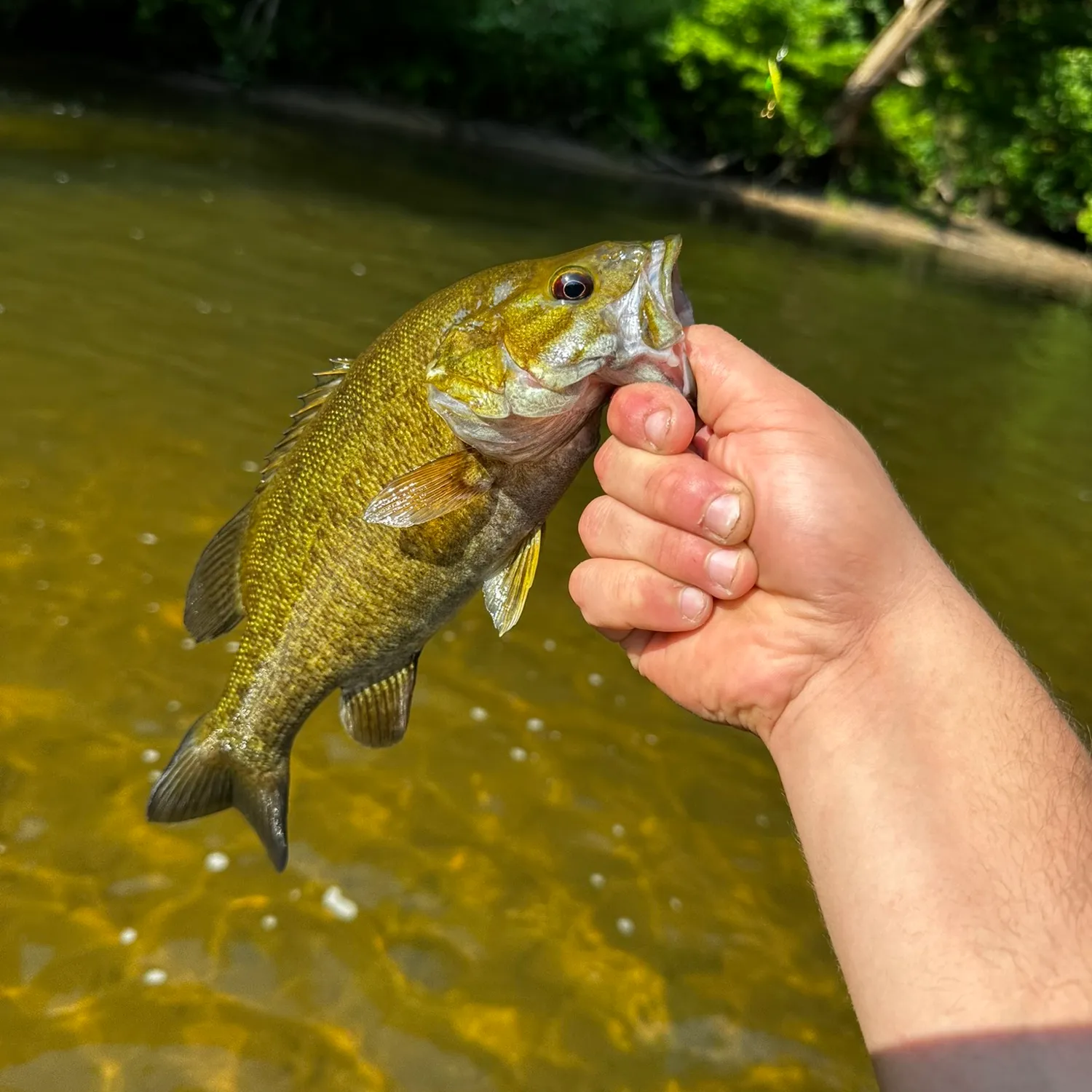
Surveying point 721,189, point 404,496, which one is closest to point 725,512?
point 404,496

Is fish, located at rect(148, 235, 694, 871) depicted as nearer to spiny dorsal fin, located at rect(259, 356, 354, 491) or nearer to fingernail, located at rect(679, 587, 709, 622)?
spiny dorsal fin, located at rect(259, 356, 354, 491)

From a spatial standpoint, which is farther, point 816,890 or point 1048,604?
point 1048,604

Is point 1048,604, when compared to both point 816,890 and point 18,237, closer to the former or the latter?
point 816,890

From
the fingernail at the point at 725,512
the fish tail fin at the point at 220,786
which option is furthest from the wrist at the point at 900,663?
the fish tail fin at the point at 220,786

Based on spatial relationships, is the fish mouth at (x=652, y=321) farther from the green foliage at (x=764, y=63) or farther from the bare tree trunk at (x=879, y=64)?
the bare tree trunk at (x=879, y=64)

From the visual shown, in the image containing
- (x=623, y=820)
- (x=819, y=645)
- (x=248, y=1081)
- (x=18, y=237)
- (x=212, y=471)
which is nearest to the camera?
(x=819, y=645)

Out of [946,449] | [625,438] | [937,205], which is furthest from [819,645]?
[937,205]
